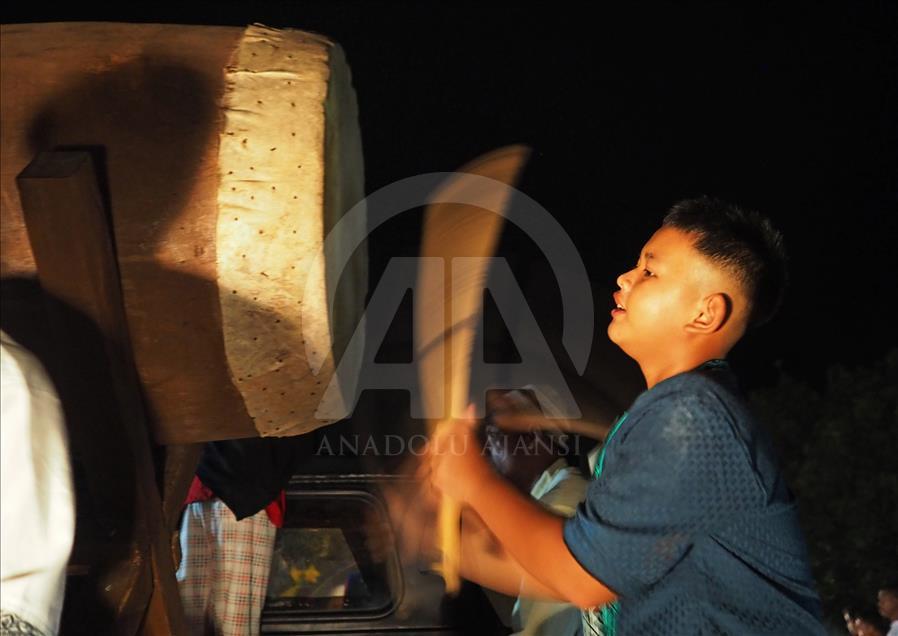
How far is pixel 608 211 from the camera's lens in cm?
560

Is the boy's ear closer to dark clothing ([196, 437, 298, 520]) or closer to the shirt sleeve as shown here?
the shirt sleeve

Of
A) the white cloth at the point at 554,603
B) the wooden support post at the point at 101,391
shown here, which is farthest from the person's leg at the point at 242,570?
the wooden support post at the point at 101,391

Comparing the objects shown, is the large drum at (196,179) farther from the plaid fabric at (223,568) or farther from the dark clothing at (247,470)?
the plaid fabric at (223,568)

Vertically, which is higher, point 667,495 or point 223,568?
point 667,495

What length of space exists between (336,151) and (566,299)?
2.05 m

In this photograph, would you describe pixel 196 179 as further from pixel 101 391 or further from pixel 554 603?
pixel 554 603

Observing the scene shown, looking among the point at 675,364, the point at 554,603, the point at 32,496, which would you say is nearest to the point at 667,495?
the point at 675,364

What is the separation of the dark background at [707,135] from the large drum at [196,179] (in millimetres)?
2962

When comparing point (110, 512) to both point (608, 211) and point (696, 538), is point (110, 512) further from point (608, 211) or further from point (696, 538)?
point (608, 211)

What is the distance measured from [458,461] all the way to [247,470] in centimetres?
110

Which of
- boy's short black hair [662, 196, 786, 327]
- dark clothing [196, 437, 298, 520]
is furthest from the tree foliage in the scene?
boy's short black hair [662, 196, 786, 327]

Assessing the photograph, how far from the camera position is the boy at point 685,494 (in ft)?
4.24

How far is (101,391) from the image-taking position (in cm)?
Result: 145

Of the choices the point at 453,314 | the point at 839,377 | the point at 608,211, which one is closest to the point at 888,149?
the point at 839,377
